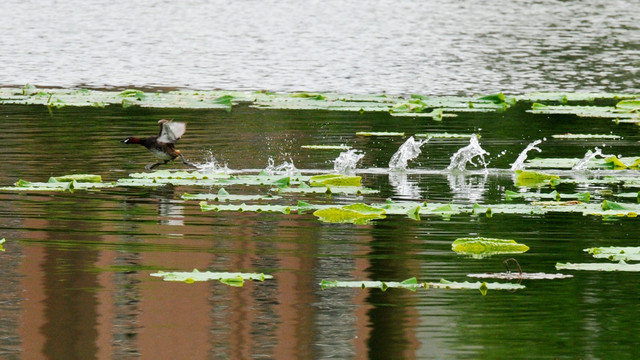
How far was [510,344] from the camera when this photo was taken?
7.27 meters

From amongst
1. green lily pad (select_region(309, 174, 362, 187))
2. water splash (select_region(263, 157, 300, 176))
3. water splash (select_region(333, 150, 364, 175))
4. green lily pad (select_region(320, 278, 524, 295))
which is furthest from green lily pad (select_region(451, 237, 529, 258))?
water splash (select_region(333, 150, 364, 175))

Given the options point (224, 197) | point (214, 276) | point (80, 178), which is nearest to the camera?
point (214, 276)

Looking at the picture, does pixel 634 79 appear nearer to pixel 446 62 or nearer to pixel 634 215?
pixel 446 62

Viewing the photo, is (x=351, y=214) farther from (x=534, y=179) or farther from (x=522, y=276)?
(x=534, y=179)

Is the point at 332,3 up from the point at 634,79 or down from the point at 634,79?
up

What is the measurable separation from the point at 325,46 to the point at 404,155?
2309 cm

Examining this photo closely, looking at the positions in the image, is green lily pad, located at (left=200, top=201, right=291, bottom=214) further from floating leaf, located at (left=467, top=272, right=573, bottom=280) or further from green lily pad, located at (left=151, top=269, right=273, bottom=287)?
floating leaf, located at (left=467, top=272, right=573, bottom=280)

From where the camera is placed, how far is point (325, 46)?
3750cm

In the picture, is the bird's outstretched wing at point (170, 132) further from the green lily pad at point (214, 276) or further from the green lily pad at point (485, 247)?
the green lily pad at point (214, 276)

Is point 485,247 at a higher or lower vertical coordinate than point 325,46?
lower

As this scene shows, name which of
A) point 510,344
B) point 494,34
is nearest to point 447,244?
point 510,344

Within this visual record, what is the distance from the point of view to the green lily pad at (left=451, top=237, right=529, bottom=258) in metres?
9.68

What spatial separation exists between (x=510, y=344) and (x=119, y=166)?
7.78 metres

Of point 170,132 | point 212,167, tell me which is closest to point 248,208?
point 170,132
